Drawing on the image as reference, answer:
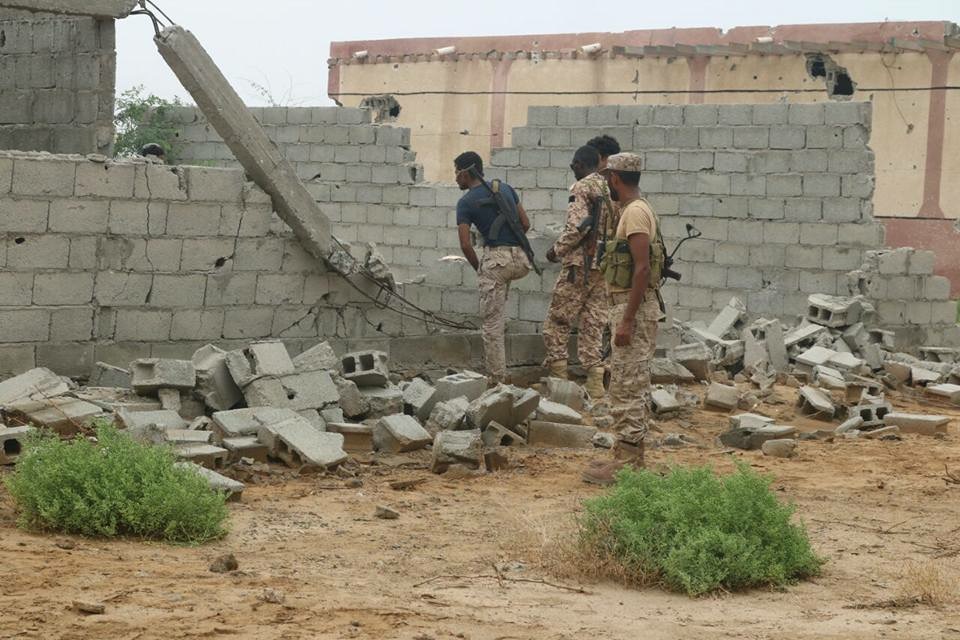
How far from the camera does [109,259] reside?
9.09 meters

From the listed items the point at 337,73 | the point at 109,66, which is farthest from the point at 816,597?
the point at 337,73

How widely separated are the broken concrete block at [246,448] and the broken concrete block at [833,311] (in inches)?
268

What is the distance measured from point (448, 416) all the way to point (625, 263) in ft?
5.83

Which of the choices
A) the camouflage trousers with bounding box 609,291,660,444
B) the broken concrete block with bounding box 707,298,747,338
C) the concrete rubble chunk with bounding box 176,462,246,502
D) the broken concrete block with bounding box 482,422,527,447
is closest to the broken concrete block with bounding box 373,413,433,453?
the broken concrete block with bounding box 482,422,527,447

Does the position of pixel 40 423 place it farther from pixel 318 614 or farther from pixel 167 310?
pixel 318 614

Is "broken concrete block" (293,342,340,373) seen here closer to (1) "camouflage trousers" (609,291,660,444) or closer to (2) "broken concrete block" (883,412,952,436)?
(1) "camouflage trousers" (609,291,660,444)

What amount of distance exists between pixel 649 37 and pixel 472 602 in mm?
17601

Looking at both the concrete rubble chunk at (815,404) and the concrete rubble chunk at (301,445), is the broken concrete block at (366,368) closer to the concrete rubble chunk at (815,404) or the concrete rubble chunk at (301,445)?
the concrete rubble chunk at (301,445)

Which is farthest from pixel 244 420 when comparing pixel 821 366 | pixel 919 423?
pixel 821 366

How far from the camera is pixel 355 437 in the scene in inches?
331

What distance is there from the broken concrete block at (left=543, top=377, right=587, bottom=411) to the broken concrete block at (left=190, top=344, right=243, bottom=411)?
2441mm

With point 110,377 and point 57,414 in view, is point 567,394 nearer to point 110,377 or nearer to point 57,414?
point 110,377

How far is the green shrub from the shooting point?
586 centimetres

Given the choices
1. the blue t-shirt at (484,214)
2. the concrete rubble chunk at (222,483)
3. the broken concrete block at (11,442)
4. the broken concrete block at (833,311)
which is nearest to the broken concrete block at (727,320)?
the broken concrete block at (833,311)
